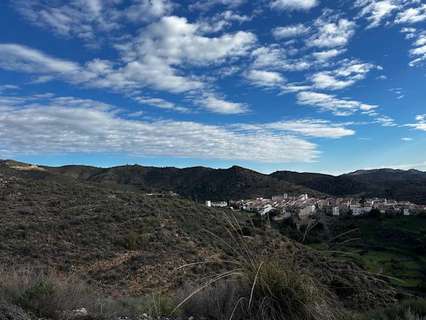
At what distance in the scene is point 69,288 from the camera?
564cm

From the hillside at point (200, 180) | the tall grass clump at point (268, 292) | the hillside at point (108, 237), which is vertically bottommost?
the hillside at point (108, 237)

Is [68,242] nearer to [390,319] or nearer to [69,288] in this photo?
[69,288]

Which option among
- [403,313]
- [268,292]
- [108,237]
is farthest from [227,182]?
[268,292]

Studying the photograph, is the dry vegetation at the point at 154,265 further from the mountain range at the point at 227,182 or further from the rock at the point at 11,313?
the mountain range at the point at 227,182

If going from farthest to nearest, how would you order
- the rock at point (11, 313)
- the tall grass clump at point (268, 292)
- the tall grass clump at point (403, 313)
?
the tall grass clump at point (403, 313)
the tall grass clump at point (268, 292)
the rock at point (11, 313)

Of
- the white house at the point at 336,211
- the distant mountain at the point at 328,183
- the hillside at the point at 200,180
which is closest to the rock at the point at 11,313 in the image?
the white house at the point at 336,211

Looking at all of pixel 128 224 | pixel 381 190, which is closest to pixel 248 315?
pixel 128 224

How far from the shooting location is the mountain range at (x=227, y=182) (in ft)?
244

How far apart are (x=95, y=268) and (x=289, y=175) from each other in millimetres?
106613

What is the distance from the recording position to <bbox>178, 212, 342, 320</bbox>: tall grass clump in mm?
3990

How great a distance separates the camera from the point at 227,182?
81.9m

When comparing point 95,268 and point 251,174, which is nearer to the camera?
point 95,268

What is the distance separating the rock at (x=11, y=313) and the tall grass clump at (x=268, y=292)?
1537mm

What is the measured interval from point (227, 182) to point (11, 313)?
78141mm
